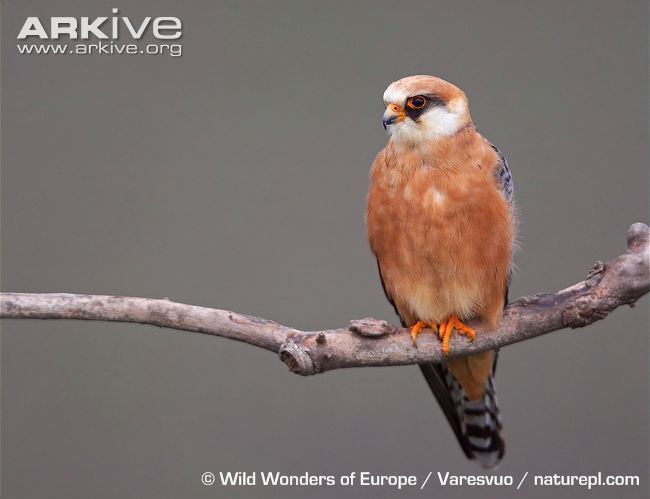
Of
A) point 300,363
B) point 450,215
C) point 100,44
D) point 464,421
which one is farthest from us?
point 100,44

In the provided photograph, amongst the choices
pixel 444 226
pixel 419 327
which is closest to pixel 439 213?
pixel 444 226

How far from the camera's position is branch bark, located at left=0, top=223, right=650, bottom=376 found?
2.50 m

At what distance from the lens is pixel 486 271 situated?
2.76 meters

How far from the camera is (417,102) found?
8.60ft

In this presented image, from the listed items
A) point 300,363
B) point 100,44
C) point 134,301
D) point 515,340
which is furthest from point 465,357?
point 100,44

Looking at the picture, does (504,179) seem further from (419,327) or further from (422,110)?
(419,327)

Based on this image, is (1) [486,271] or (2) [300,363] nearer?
(2) [300,363]

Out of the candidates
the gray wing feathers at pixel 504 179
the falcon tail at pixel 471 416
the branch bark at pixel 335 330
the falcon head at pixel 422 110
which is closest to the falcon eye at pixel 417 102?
the falcon head at pixel 422 110

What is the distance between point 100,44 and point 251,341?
1.67 m

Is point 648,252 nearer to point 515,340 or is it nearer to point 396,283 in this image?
point 515,340

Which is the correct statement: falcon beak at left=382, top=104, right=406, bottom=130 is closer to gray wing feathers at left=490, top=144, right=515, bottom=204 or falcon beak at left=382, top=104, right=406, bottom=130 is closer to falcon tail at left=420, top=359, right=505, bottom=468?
gray wing feathers at left=490, top=144, right=515, bottom=204

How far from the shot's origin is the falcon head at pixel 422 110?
261cm

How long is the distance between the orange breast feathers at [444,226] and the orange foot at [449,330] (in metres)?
0.02

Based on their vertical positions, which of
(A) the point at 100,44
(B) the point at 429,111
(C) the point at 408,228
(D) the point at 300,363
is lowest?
(D) the point at 300,363
